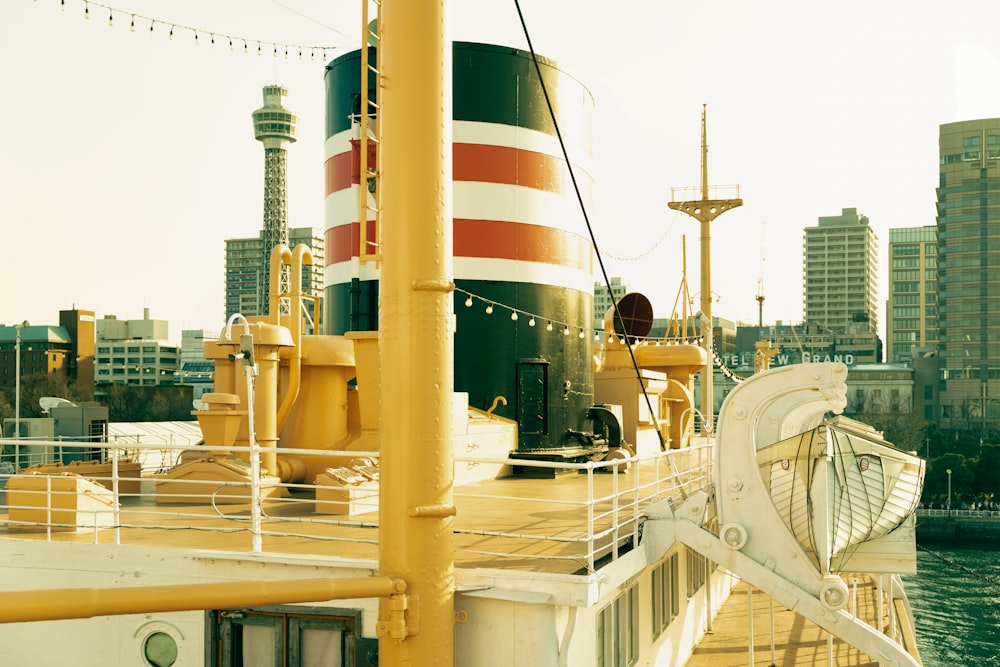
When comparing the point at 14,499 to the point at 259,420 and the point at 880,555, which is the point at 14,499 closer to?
the point at 259,420

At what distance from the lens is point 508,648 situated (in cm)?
768

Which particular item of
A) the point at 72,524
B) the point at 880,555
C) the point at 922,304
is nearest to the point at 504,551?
the point at 880,555

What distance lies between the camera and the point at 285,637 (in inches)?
324

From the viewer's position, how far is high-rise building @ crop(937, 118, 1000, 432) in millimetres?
127938

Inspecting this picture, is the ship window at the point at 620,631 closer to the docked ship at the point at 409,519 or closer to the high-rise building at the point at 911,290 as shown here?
the docked ship at the point at 409,519

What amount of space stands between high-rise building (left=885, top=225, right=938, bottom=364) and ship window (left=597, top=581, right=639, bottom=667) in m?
187

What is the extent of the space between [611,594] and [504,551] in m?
1.17

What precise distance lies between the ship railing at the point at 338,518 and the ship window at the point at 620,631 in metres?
0.58

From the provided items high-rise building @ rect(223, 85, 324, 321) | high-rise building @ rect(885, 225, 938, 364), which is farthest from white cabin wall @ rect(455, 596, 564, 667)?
high-rise building @ rect(885, 225, 938, 364)

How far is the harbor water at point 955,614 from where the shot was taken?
1500 inches

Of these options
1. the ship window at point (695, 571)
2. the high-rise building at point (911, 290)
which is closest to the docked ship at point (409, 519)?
the ship window at point (695, 571)

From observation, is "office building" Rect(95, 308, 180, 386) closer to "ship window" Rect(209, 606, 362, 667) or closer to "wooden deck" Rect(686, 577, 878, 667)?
"wooden deck" Rect(686, 577, 878, 667)

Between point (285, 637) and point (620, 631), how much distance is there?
3465mm

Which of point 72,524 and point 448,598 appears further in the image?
point 72,524
